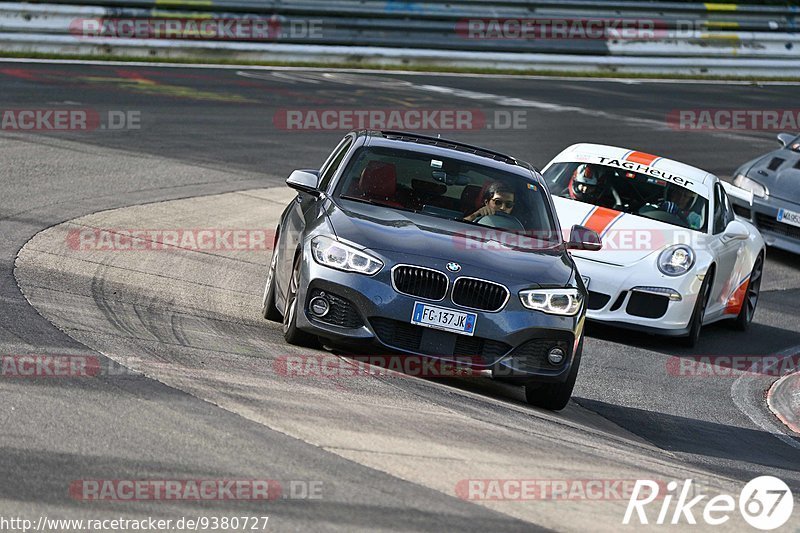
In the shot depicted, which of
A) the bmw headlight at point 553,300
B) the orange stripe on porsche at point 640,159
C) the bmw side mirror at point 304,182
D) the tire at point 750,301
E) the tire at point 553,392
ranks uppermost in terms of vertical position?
the bmw side mirror at point 304,182

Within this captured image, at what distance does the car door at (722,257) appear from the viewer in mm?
11758

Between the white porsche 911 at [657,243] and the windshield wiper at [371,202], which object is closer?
the windshield wiper at [371,202]

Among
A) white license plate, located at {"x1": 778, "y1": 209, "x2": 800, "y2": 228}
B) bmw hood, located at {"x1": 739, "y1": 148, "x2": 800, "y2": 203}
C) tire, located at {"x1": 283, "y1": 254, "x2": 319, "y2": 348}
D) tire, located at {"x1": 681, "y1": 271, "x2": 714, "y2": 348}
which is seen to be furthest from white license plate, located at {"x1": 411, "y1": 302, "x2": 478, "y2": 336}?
bmw hood, located at {"x1": 739, "y1": 148, "x2": 800, "y2": 203}

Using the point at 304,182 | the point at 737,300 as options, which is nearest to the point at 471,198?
the point at 304,182

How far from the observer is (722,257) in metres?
11.8

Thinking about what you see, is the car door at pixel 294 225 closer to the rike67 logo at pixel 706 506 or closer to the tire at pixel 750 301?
the rike67 logo at pixel 706 506

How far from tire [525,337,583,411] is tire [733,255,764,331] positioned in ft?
15.5

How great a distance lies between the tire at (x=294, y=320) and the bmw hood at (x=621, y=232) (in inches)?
135

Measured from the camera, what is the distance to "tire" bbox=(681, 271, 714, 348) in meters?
11.3

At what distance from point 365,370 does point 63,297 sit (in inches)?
89.8

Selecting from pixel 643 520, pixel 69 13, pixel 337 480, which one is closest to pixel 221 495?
pixel 337 480

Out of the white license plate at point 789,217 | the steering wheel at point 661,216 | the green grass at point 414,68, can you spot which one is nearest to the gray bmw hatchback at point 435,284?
the steering wheel at point 661,216

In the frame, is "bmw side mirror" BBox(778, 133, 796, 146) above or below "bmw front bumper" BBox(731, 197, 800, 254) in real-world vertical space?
above

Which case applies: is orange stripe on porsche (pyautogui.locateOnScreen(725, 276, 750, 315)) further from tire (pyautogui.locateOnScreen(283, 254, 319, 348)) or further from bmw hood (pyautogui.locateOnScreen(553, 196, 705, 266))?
Answer: tire (pyautogui.locateOnScreen(283, 254, 319, 348))
